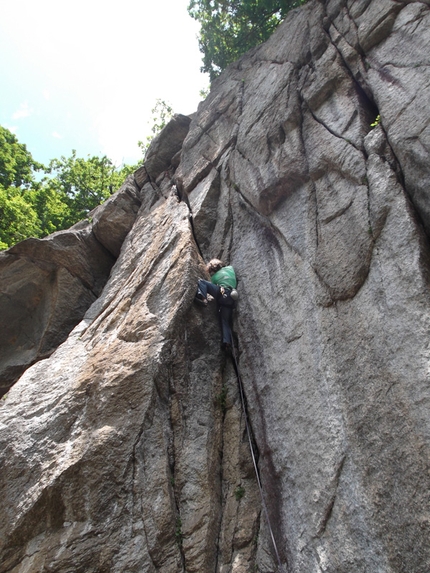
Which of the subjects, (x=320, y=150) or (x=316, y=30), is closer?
(x=320, y=150)

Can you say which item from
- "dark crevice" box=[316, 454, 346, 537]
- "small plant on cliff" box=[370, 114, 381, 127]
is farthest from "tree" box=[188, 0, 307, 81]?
"dark crevice" box=[316, 454, 346, 537]

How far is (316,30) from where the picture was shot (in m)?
11.2

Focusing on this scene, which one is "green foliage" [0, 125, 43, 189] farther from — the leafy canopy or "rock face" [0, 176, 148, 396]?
"rock face" [0, 176, 148, 396]

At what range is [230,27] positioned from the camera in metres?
17.9

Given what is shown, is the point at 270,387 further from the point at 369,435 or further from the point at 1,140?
the point at 1,140

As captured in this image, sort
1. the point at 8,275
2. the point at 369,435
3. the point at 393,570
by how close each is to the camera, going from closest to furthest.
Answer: the point at 393,570, the point at 369,435, the point at 8,275

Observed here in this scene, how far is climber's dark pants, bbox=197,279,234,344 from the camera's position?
846 cm

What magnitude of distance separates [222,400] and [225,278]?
2334 mm

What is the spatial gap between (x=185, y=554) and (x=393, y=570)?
2.70 metres

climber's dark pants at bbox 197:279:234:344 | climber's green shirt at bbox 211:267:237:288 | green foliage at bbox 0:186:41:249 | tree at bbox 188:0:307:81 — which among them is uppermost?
tree at bbox 188:0:307:81

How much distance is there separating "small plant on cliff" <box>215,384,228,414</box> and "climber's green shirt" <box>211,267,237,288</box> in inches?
79.0

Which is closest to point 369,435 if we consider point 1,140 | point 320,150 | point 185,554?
point 185,554

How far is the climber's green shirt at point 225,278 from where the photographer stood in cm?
866

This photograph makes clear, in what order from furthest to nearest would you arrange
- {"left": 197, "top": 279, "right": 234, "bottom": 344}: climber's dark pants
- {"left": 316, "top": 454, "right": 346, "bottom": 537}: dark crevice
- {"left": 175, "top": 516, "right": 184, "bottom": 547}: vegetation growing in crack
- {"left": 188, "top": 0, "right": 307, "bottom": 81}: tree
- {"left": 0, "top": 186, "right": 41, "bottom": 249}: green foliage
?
{"left": 0, "top": 186, "right": 41, "bottom": 249}: green foliage → {"left": 188, "top": 0, "right": 307, "bottom": 81}: tree → {"left": 197, "top": 279, "right": 234, "bottom": 344}: climber's dark pants → {"left": 175, "top": 516, "right": 184, "bottom": 547}: vegetation growing in crack → {"left": 316, "top": 454, "right": 346, "bottom": 537}: dark crevice
